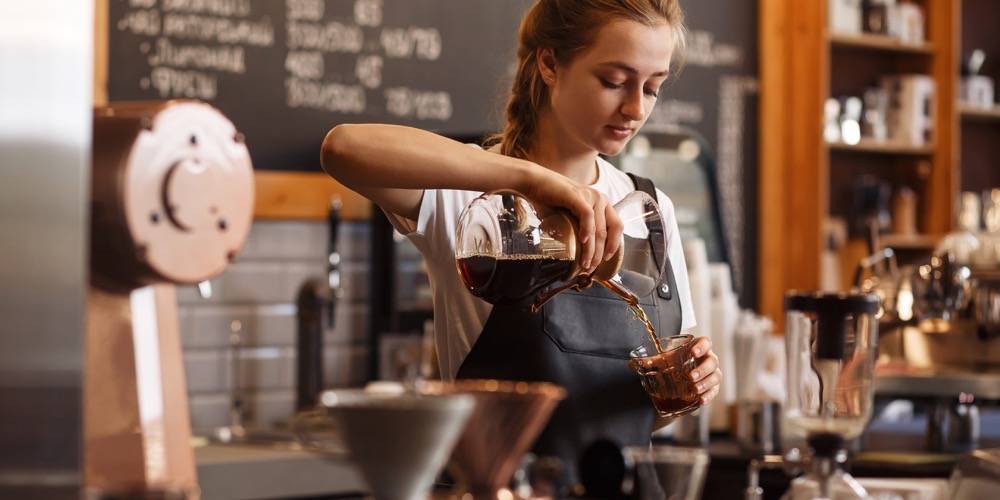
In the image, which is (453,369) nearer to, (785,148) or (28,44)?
(28,44)

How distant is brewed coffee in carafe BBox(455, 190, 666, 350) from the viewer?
5.16 feet

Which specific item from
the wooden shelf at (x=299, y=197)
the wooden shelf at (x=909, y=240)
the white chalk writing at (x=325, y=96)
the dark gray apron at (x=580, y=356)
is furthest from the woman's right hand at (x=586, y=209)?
the wooden shelf at (x=909, y=240)

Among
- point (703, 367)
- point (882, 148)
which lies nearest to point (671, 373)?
point (703, 367)

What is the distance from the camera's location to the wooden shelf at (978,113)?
567 centimetres

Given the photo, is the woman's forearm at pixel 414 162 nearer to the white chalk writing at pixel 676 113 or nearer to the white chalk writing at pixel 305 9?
the white chalk writing at pixel 305 9

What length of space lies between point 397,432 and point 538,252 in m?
0.68

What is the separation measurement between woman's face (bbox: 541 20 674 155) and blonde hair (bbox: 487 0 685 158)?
0.8 inches

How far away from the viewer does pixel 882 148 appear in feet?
17.8

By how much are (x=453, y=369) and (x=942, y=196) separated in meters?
4.08

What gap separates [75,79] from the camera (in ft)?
3.27

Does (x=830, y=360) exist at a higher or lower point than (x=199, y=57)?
lower

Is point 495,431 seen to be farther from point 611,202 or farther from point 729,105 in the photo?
point 729,105

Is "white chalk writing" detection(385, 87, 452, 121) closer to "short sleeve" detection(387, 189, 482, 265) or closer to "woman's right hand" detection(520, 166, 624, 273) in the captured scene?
"short sleeve" detection(387, 189, 482, 265)

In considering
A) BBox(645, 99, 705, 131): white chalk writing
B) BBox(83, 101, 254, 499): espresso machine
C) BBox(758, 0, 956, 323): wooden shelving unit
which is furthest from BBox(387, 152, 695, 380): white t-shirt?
BBox(758, 0, 956, 323): wooden shelving unit
